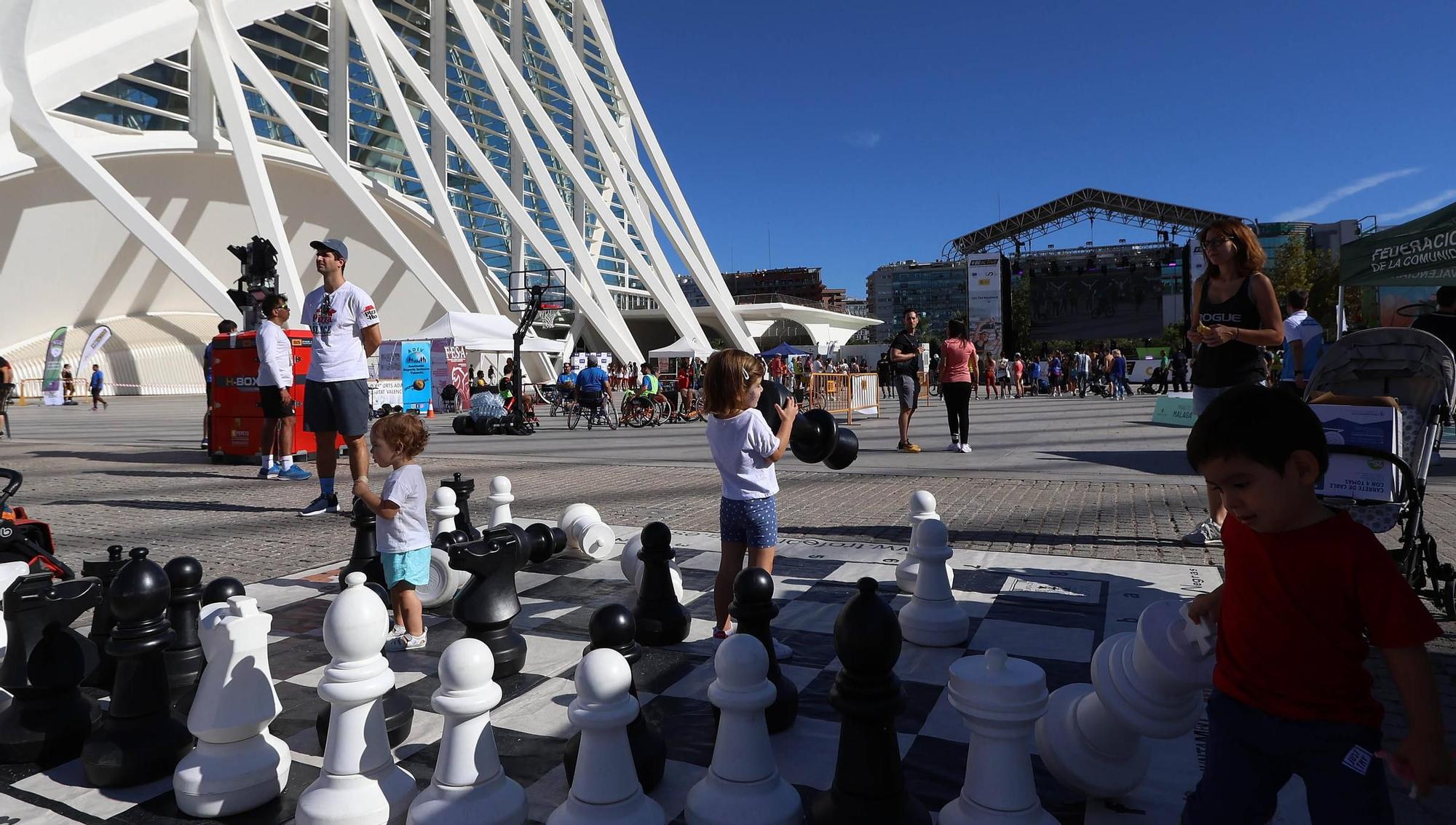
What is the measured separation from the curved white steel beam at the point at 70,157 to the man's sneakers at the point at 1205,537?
2335cm

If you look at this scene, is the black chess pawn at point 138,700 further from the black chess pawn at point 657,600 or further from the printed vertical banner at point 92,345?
the printed vertical banner at point 92,345

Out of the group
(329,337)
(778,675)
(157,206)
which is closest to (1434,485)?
(778,675)

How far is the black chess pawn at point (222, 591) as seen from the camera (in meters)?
2.31

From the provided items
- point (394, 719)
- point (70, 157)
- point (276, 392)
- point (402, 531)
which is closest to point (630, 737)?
point (394, 719)

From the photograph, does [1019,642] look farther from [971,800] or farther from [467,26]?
[467,26]

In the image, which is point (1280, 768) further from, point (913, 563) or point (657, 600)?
point (913, 563)

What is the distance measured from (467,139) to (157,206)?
33.6 feet

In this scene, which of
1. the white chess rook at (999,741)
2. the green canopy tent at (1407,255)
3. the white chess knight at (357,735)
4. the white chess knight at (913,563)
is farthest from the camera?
the green canopy tent at (1407,255)

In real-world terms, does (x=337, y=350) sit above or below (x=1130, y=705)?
above

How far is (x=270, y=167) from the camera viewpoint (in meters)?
28.7

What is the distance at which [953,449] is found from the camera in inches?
351

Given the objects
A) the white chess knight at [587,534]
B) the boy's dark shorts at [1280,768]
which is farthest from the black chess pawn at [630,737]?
the white chess knight at [587,534]

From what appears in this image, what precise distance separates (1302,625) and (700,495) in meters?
4.95

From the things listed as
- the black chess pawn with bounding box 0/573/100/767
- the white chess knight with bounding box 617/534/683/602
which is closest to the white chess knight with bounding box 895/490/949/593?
the white chess knight with bounding box 617/534/683/602
